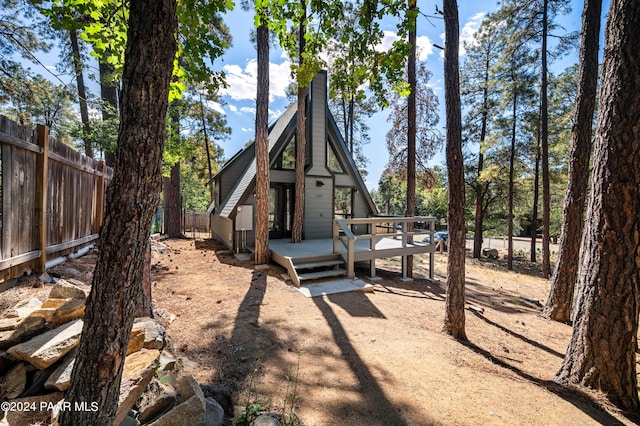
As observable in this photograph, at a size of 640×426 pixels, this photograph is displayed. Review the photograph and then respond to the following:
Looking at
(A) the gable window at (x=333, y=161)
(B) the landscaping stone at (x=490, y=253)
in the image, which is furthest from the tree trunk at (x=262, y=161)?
(B) the landscaping stone at (x=490, y=253)

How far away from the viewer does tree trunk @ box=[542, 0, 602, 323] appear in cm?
553

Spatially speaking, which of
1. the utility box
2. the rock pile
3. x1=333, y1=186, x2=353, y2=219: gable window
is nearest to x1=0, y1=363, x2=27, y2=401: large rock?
the rock pile

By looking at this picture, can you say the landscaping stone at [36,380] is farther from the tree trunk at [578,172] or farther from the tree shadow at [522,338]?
the tree trunk at [578,172]

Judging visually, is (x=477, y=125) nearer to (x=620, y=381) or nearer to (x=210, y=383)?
(x=620, y=381)

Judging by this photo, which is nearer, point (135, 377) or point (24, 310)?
point (135, 377)

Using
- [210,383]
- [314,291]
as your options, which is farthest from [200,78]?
[314,291]

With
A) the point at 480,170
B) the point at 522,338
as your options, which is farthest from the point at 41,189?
the point at 480,170

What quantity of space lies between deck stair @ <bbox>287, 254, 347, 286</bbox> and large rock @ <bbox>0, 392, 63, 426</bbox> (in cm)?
471

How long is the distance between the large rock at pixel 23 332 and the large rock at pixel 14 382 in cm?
22

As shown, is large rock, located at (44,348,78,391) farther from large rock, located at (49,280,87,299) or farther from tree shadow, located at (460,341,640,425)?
tree shadow, located at (460,341,640,425)

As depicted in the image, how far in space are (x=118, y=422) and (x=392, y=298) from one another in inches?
212

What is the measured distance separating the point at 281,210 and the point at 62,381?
28.8 ft

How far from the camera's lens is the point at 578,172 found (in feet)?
18.9

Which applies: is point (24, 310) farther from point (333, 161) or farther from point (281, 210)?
point (333, 161)
